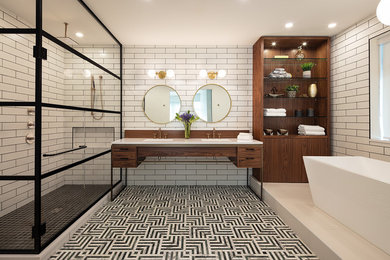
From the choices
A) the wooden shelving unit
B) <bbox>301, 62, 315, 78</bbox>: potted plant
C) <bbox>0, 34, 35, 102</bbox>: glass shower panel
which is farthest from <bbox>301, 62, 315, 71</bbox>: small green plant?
<bbox>0, 34, 35, 102</bbox>: glass shower panel

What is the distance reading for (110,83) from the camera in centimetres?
379

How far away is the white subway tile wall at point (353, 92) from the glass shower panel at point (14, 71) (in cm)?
419

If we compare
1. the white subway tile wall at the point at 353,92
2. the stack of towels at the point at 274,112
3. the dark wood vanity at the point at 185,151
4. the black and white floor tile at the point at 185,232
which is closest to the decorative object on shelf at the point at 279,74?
the stack of towels at the point at 274,112

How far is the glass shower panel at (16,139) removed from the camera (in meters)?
2.16

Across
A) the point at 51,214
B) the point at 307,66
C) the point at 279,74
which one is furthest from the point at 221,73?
the point at 51,214

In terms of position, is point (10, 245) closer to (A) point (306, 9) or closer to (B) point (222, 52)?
(B) point (222, 52)

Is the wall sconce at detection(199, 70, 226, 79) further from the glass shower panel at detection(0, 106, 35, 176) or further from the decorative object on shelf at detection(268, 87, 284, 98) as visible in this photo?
the glass shower panel at detection(0, 106, 35, 176)

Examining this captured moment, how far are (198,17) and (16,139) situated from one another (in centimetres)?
278

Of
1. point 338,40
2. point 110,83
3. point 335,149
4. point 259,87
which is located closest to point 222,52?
point 259,87

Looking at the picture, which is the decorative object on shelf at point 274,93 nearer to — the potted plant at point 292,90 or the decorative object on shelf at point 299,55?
the potted plant at point 292,90

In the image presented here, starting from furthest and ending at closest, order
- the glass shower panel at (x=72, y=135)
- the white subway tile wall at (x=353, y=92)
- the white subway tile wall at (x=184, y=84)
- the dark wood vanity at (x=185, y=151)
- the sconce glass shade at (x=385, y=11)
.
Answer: the white subway tile wall at (x=184, y=84), the dark wood vanity at (x=185, y=151), the white subway tile wall at (x=353, y=92), the glass shower panel at (x=72, y=135), the sconce glass shade at (x=385, y=11)

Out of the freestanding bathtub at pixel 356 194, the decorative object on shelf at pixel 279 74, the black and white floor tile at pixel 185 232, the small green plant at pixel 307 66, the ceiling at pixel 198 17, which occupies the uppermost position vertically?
the ceiling at pixel 198 17

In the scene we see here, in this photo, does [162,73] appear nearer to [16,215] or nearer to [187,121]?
[187,121]

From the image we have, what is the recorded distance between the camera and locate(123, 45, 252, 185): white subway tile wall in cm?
396
